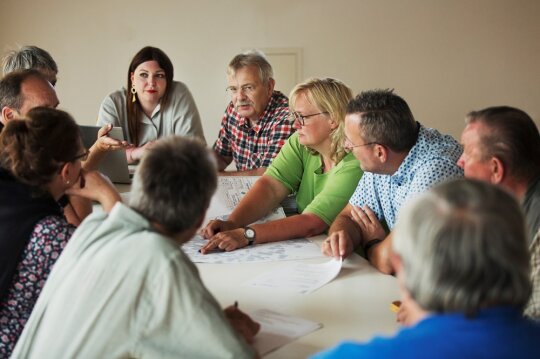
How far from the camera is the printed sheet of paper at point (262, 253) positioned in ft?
6.47

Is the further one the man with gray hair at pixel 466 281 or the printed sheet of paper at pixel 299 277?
the printed sheet of paper at pixel 299 277

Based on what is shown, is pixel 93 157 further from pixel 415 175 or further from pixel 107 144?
pixel 415 175

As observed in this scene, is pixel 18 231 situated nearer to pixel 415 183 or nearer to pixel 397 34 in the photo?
pixel 415 183

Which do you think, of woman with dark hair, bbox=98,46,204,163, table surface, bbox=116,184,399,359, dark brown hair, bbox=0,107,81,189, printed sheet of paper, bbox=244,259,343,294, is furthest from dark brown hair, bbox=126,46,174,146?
dark brown hair, bbox=0,107,81,189

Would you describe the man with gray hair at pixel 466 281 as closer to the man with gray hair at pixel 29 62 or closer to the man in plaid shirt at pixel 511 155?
the man in plaid shirt at pixel 511 155

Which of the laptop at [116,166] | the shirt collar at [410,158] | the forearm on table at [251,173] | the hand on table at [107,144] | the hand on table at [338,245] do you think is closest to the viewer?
the hand on table at [338,245]

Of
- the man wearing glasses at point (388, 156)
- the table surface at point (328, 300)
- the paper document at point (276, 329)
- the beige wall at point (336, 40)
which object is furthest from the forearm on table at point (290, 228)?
the beige wall at point (336, 40)

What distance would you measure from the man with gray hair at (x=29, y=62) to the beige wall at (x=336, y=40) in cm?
179

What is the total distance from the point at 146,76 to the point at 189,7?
5.67 ft

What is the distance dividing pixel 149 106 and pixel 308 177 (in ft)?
4.33

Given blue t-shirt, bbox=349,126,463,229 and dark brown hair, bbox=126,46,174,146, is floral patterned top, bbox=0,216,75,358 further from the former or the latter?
dark brown hair, bbox=126,46,174,146

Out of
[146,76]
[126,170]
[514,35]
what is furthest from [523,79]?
[126,170]

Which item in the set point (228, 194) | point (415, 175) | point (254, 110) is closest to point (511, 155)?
point (415, 175)

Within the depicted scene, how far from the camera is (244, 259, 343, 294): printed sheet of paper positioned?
5.58 feet
